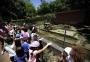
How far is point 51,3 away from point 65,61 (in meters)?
103

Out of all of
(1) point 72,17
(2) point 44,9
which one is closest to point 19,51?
(1) point 72,17

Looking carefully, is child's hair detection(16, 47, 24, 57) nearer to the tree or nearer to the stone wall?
the stone wall

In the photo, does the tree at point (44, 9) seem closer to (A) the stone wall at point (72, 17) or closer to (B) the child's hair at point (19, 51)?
(A) the stone wall at point (72, 17)

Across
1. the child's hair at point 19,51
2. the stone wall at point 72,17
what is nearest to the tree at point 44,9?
the stone wall at point 72,17

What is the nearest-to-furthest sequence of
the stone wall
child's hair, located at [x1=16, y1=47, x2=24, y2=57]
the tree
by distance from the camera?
child's hair, located at [x1=16, y1=47, x2=24, y2=57], the stone wall, the tree

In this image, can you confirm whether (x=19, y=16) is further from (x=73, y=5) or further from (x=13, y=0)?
(x=73, y=5)

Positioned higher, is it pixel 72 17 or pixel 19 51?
pixel 19 51

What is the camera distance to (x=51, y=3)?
355 feet

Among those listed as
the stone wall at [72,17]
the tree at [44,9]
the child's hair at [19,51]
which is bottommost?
the tree at [44,9]

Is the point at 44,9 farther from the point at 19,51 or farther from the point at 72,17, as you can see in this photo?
the point at 19,51

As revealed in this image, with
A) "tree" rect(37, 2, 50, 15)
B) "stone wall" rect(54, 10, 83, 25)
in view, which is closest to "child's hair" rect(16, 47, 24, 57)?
"stone wall" rect(54, 10, 83, 25)

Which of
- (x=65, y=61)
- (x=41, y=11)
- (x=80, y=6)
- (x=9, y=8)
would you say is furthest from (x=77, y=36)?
(x=41, y=11)

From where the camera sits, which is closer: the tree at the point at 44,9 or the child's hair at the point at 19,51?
the child's hair at the point at 19,51

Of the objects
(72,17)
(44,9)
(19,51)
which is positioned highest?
(19,51)
